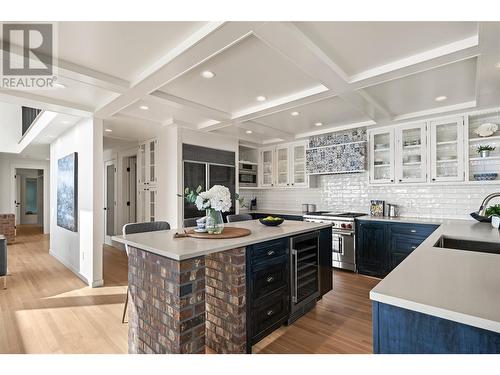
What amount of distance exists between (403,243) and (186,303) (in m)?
3.23

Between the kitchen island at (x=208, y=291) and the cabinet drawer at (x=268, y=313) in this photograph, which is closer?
the kitchen island at (x=208, y=291)

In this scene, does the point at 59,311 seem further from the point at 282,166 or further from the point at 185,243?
the point at 282,166

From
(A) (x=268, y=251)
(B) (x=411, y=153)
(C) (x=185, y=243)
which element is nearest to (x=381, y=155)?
(B) (x=411, y=153)

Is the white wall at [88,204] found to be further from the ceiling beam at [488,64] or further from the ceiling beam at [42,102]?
the ceiling beam at [488,64]

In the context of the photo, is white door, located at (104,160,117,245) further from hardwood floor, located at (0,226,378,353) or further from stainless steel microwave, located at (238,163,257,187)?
stainless steel microwave, located at (238,163,257,187)

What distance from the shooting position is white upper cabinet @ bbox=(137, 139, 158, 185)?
499cm

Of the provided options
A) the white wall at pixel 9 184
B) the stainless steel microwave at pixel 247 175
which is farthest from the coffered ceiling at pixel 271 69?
the white wall at pixel 9 184

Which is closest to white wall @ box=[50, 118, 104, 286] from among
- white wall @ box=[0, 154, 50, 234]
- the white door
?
the white door

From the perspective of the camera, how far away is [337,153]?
472cm

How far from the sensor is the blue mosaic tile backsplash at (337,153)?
4441 millimetres

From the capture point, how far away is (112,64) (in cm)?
237

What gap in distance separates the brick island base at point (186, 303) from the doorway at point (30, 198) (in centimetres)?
1093
